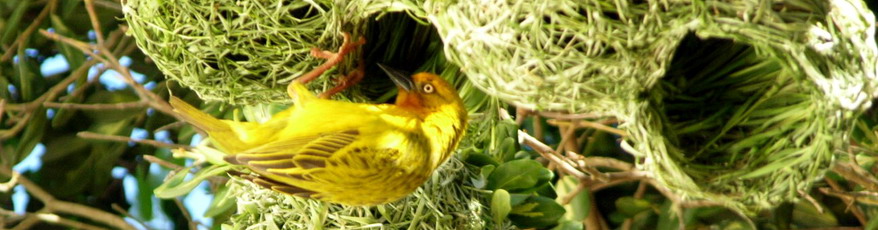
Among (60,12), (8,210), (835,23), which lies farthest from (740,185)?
(8,210)

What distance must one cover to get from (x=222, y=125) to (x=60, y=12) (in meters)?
0.98

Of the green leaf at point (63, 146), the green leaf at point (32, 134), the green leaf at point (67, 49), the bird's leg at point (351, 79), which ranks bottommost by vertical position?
the green leaf at point (63, 146)

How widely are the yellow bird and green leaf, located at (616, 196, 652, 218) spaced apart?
748 mm

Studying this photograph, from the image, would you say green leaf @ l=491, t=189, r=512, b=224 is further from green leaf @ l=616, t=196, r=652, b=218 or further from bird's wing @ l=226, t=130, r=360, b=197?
green leaf @ l=616, t=196, r=652, b=218

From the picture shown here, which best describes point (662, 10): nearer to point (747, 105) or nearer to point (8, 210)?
point (747, 105)

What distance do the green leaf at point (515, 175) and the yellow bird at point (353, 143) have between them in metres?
0.25

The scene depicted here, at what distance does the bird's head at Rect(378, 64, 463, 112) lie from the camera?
47.9 inches

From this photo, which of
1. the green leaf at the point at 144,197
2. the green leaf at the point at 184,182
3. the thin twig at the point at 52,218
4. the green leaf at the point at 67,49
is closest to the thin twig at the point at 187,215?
the green leaf at the point at 144,197

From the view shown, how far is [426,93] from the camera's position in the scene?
48.1 inches

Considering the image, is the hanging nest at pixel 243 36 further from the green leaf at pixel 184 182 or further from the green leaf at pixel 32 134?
the green leaf at pixel 32 134

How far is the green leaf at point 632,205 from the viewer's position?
189cm

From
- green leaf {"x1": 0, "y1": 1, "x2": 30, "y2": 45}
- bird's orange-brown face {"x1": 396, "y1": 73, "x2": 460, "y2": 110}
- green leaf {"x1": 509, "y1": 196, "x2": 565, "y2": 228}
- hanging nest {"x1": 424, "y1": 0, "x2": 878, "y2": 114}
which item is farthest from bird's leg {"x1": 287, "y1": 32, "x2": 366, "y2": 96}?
green leaf {"x1": 0, "y1": 1, "x2": 30, "y2": 45}

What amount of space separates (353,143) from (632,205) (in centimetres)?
85

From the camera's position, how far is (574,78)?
3.49 feet
